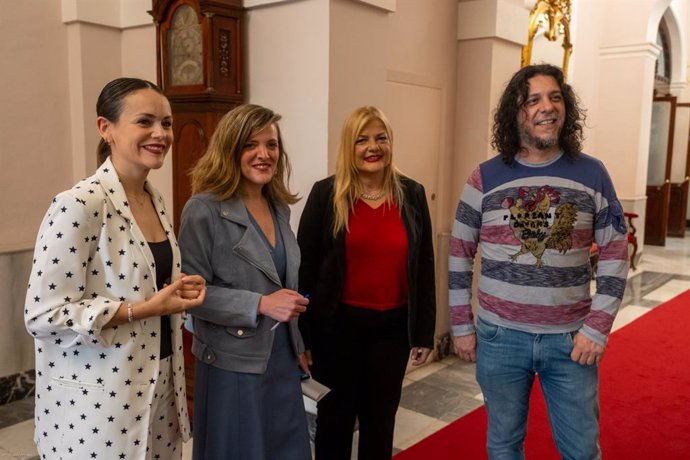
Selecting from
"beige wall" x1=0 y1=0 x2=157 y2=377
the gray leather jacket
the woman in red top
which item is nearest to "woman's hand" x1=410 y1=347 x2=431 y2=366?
the woman in red top

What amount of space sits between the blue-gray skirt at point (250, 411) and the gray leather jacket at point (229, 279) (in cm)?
6

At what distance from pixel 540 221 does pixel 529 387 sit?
0.60 meters

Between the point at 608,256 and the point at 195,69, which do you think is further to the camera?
the point at 195,69

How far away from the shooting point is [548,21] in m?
6.43

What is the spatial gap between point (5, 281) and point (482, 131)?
324 centimetres

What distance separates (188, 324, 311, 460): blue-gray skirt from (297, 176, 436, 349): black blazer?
283mm

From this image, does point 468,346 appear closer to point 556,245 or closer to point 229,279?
point 556,245

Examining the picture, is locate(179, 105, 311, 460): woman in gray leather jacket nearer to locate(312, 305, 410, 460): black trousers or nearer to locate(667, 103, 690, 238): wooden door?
locate(312, 305, 410, 460): black trousers

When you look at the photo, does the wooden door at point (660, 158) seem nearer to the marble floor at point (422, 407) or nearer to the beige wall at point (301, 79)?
the marble floor at point (422, 407)

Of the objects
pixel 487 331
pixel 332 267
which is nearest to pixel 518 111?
pixel 487 331

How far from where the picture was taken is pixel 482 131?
14.6ft

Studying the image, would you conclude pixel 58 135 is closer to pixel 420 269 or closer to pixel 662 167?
pixel 420 269

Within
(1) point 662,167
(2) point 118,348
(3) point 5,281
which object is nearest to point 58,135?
(3) point 5,281

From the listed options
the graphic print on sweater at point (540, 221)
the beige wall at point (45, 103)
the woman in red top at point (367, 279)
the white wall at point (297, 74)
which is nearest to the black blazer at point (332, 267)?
the woman in red top at point (367, 279)
